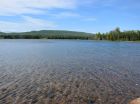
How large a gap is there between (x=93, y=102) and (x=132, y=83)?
281 inches

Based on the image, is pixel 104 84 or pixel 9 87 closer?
pixel 9 87

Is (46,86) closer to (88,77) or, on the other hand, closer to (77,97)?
(77,97)

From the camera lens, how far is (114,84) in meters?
21.1

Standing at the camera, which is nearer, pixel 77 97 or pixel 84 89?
pixel 77 97

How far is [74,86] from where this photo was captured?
66.0 ft

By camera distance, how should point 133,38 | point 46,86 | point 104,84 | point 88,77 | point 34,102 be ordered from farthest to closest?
point 133,38 < point 88,77 < point 104,84 < point 46,86 < point 34,102

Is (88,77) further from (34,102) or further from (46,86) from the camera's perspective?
(34,102)

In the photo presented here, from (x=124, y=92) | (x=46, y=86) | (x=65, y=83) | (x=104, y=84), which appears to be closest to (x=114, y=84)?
(x=104, y=84)

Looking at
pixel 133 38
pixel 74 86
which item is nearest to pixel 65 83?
pixel 74 86

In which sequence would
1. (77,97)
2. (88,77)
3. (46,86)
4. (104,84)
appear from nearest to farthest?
(77,97) < (46,86) < (104,84) < (88,77)

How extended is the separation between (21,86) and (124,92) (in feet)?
26.6

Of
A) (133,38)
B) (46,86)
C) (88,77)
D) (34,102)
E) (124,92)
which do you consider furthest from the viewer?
(133,38)

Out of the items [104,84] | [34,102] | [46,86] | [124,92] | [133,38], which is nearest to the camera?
[34,102]

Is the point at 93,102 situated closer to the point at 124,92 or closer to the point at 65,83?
the point at 124,92
